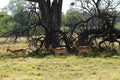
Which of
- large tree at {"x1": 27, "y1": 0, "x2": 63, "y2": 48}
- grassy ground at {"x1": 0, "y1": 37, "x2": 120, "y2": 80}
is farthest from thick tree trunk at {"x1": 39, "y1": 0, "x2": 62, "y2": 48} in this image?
grassy ground at {"x1": 0, "y1": 37, "x2": 120, "y2": 80}

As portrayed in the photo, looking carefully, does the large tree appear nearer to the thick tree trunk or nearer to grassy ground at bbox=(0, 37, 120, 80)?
the thick tree trunk

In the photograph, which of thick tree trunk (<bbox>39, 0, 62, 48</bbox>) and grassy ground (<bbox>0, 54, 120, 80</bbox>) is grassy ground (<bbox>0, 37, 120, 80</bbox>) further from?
thick tree trunk (<bbox>39, 0, 62, 48</bbox>)

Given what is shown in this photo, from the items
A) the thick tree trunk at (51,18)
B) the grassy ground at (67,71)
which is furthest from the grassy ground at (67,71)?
the thick tree trunk at (51,18)

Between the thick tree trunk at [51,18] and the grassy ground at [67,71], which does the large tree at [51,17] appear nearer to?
the thick tree trunk at [51,18]

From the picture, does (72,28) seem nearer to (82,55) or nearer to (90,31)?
(90,31)

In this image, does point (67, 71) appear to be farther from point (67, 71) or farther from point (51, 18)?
point (51, 18)

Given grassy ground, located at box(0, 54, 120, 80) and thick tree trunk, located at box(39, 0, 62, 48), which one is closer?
grassy ground, located at box(0, 54, 120, 80)

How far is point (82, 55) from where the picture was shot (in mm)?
19359

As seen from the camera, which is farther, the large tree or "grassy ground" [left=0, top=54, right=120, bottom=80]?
the large tree

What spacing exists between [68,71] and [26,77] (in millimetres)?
2203

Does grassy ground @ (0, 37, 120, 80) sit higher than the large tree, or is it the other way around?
the large tree

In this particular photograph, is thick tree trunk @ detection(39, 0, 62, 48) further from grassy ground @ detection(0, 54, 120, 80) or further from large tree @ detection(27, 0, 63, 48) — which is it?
grassy ground @ detection(0, 54, 120, 80)

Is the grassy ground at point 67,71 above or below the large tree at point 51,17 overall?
below

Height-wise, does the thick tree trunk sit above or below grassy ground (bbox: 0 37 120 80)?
above
